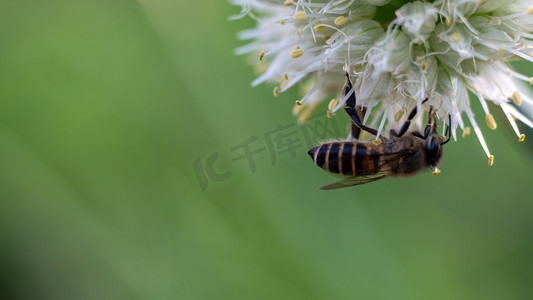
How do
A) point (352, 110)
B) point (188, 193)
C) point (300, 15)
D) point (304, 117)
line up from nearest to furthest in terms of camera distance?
1. point (300, 15)
2. point (352, 110)
3. point (304, 117)
4. point (188, 193)

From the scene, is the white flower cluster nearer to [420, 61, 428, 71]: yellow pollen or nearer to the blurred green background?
[420, 61, 428, 71]: yellow pollen

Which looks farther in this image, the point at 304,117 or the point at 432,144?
the point at 304,117

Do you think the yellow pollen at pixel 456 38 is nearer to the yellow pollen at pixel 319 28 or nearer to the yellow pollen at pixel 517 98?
the yellow pollen at pixel 517 98

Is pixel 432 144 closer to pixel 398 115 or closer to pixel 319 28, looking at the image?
pixel 398 115

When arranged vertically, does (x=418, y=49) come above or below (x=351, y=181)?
above

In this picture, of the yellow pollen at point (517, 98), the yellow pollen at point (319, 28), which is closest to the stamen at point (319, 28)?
the yellow pollen at point (319, 28)

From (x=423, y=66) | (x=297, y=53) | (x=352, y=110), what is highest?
(x=297, y=53)

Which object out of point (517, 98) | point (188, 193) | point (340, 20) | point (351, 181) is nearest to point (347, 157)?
point (351, 181)

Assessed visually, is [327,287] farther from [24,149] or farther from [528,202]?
[24,149]
